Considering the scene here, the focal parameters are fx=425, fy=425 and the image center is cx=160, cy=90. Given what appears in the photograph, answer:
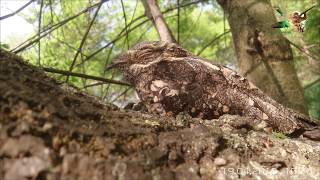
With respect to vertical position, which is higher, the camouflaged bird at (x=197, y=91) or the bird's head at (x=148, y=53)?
the bird's head at (x=148, y=53)

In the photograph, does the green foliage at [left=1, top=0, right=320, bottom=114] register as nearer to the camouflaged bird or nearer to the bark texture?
the camouflaged bird

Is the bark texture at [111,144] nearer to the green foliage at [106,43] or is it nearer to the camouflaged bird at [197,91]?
the camouflaged bird at [197,91]

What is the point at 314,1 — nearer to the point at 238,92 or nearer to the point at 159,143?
the point at 238,92

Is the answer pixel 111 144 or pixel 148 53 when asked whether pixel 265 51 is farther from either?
pixel 111 144

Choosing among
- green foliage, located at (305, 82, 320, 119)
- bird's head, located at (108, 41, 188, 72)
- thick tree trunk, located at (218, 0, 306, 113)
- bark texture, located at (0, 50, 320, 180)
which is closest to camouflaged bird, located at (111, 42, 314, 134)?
bird's head, located at (108, 41, 188, 72)

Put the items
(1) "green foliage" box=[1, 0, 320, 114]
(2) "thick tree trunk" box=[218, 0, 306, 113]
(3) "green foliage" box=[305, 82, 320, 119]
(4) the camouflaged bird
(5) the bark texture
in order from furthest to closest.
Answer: (3) "green foliage" box=[305, 82, 320, 119]
(1) "green foliage" box=[1, 0, 320, 114]
(2) "thick tree trunk" box=[218, 0, 306, 113]
(4) the camouflaged bird
(5) the bark texture

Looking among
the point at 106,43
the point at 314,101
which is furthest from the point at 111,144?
the point at 314,101

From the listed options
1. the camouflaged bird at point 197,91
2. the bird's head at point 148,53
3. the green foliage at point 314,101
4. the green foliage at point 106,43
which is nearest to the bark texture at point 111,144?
the camouflaged bird at point 197,91
